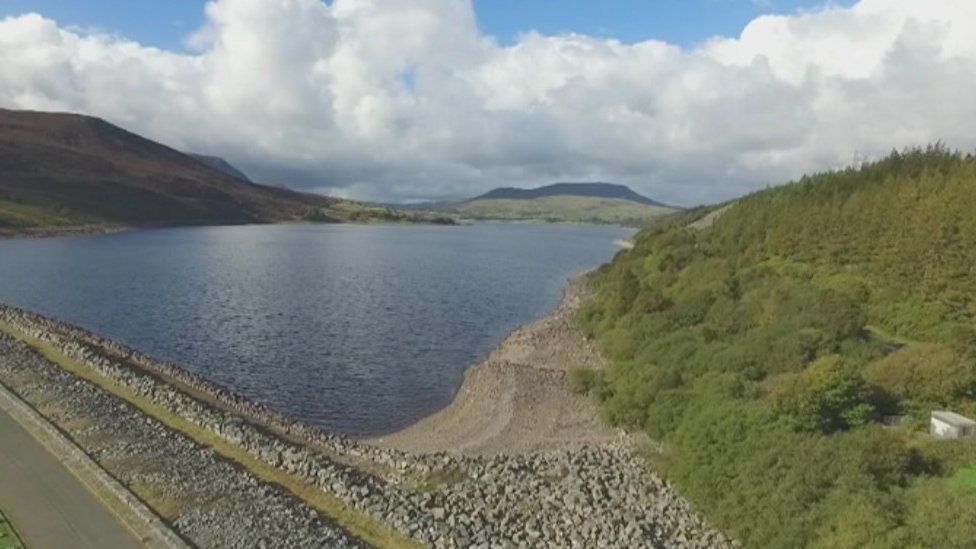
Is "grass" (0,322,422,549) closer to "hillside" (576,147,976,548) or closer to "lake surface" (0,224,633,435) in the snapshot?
"lake surface" (0,224,633,435)

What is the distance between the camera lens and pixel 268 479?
1147 inches

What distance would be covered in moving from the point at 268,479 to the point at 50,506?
25.1 feet

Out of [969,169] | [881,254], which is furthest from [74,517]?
[969,169]

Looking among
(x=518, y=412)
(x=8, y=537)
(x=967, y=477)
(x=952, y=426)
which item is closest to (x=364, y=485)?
(x=8, y=537)

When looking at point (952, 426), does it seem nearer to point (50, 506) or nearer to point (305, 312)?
point (50, 506)

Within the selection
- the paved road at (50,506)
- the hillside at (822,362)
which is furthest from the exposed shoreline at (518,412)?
the paved road at (50,506)

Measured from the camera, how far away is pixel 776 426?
2859cm

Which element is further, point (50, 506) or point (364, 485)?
point (364, 485)

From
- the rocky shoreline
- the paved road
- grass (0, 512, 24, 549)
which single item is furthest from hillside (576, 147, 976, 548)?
grass (0, 512, 24, 549)

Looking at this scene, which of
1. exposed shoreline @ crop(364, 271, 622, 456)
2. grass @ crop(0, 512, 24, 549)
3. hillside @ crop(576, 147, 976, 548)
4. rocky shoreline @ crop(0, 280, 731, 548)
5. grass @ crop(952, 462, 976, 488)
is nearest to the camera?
grass @ crop(0, 512, 24, 549)

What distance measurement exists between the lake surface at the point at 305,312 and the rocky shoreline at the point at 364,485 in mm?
11059

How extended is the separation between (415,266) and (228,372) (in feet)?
285

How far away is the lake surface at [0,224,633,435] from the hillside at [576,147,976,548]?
48.0ft

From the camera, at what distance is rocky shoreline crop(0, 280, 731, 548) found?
2456 centimetres
